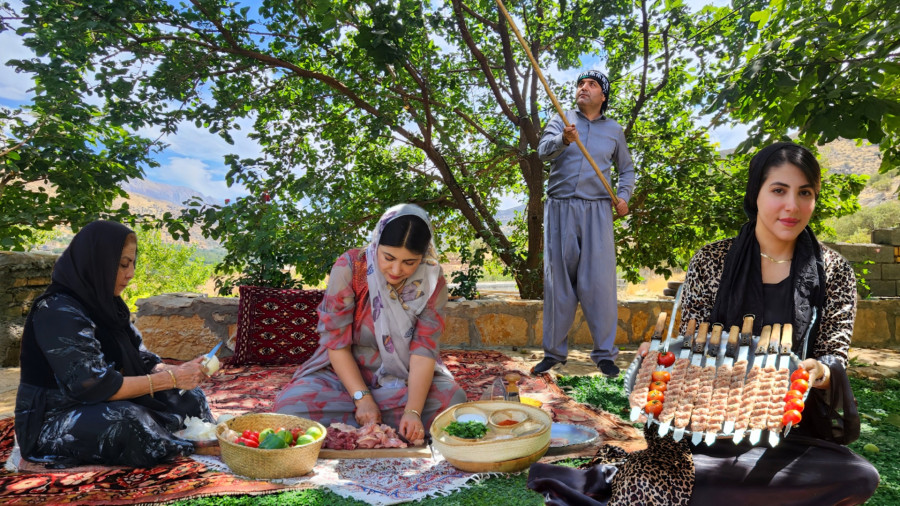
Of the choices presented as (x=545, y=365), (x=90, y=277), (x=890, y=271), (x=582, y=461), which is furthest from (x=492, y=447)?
(x=890, y=271)

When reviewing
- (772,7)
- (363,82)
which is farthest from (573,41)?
(772,7)

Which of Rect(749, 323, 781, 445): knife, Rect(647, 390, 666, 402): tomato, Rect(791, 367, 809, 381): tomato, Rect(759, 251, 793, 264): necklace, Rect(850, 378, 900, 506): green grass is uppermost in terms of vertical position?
Rect(759, 251, 793, 264): necklace

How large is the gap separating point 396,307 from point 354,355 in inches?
14.7

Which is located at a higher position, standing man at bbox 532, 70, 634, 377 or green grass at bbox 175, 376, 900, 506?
standing man at bbox 532, 70, 634, 377

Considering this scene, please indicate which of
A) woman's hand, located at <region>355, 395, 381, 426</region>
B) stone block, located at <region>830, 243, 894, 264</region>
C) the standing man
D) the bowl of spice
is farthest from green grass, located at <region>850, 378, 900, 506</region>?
stone block, located at <region>830, 243, 894, 264</region>

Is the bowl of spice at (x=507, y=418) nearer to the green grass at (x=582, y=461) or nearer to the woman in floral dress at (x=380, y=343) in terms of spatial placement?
the green grass at (x=582, y=461)

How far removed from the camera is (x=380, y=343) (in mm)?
2984

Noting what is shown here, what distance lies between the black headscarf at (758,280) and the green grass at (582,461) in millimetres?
829

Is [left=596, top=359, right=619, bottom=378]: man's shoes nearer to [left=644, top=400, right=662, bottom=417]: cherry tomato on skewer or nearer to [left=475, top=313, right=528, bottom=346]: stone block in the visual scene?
[left=475, top=313, right=528, bottom=346]: stone block

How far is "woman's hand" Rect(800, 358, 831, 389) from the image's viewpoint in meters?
1.63

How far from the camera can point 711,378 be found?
64.6 inches

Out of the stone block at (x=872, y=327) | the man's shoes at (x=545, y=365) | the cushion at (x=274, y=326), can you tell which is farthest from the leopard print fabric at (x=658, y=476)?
the stone block at (x=872, y=327)

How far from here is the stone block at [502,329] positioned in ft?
18.1

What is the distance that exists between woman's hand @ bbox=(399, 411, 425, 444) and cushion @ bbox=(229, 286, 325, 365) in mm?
2087
